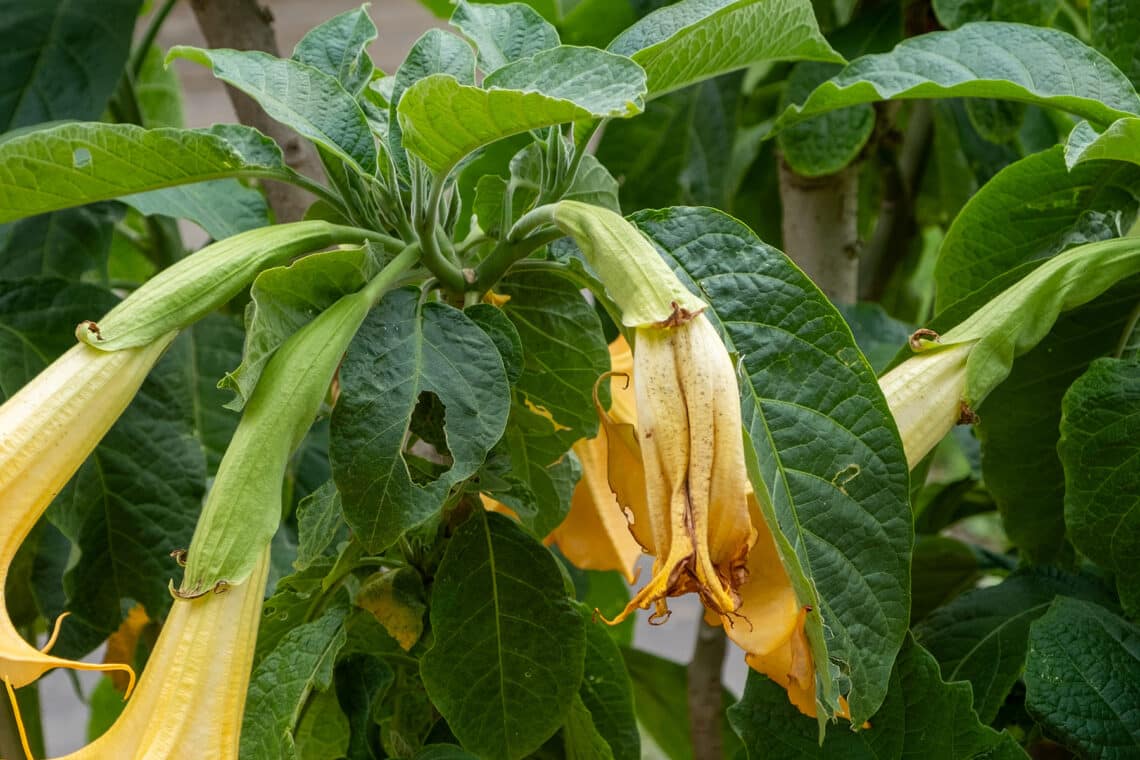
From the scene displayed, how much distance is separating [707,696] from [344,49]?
1.50 ft

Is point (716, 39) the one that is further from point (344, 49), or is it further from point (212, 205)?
point (212, 205)

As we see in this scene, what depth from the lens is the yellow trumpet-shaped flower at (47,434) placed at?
347mm

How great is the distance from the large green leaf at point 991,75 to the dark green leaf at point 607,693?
236 millimetres

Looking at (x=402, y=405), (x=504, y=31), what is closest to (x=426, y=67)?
(x=504, y=31)

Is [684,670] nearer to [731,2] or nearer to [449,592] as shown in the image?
[449,592]

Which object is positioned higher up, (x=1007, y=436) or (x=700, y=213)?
(x=700, y=213)

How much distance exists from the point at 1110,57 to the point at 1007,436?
0.17 metres

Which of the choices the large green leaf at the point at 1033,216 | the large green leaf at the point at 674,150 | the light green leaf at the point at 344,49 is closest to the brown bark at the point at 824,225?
the large green leaf at the point at 674,150

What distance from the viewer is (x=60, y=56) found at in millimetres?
692

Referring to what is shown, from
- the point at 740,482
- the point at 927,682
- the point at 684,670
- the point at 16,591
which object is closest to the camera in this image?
the point at 740,482

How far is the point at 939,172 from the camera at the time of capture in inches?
35.8

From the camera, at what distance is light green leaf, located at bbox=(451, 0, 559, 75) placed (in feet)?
1.55

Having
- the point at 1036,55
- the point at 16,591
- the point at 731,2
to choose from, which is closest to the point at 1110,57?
the point at 1036,55

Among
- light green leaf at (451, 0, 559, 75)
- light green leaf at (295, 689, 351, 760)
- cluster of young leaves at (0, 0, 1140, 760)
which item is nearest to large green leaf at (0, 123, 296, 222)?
cluster of young leaves at (0, 0, 1140, 760)
